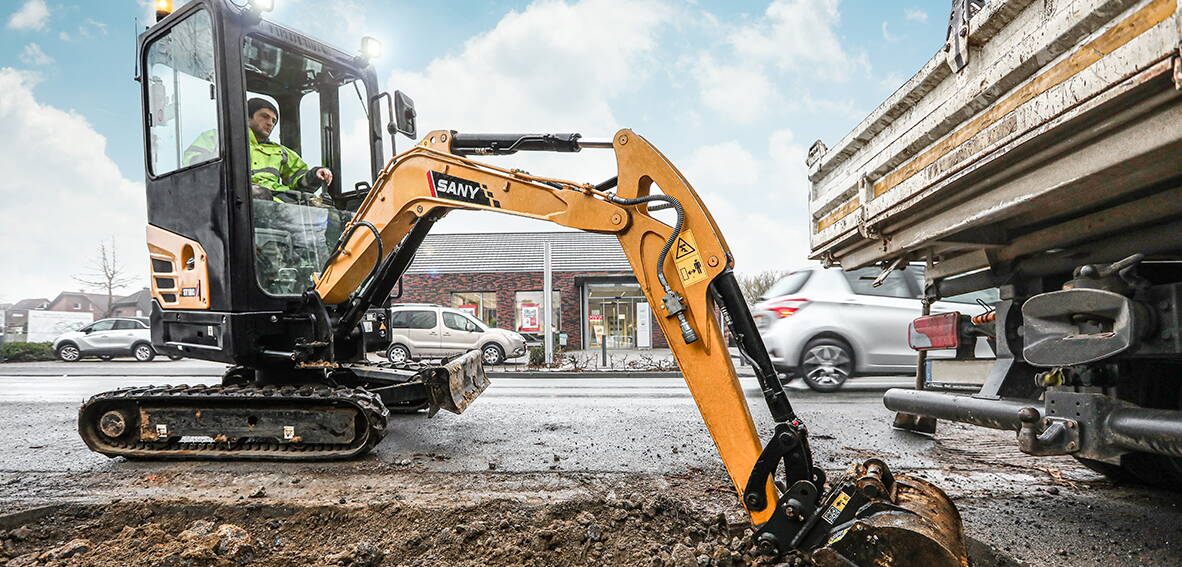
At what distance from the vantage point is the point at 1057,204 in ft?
8.75

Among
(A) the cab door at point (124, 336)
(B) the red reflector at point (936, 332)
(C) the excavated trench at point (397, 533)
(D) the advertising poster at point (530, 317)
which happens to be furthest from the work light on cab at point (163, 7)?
(D) the advertising poster at point (530, 317)

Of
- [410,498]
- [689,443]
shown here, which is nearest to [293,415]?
[410,498]

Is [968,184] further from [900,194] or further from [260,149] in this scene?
[260,149]

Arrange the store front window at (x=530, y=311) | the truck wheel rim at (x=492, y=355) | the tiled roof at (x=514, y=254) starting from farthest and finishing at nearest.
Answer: the tiled roof at (x=514, y=254) → the store front window at (x=530, y=311) → the truck wheel rim at (x=492, y=355)

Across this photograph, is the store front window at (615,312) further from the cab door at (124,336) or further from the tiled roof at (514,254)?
the cab door at (124,336)

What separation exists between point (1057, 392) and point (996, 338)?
35.6 inches

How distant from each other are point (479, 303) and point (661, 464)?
22.1 m

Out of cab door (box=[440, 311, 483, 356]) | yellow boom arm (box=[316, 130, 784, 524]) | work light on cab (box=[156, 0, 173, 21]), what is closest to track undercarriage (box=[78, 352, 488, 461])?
yellow boom arm (box=[316, 130, 784, 524])

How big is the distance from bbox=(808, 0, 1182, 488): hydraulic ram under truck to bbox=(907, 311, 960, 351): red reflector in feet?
0.16

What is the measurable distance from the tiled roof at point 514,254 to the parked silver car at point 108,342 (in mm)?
9322

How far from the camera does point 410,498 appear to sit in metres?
3.60

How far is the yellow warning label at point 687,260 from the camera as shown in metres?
2.99

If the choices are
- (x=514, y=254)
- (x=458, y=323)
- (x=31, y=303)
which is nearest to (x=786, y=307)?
(x=458, y=323)

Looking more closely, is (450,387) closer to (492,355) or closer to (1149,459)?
(1149,459)
